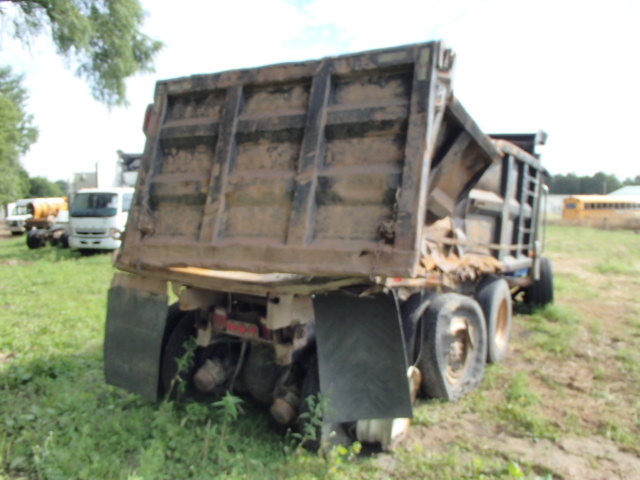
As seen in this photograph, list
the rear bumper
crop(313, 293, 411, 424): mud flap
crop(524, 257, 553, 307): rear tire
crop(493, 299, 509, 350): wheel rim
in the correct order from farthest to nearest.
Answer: the rear bumper
crop(524, 257, 553, 307): rear tire
crop(493, 299, 509, 350): wheel rim
crop(313, 293, 411, 424): mud flap

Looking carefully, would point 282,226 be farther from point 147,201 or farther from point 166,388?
point 166,388

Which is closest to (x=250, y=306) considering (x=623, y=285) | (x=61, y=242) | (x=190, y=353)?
(x=190, y=353)

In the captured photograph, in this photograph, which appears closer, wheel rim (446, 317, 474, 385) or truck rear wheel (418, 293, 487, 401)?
truck rear wheel (418, 293, 487, 401)

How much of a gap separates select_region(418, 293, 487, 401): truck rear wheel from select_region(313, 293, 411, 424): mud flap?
90 cm

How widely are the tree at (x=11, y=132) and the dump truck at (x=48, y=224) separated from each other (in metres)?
3.12

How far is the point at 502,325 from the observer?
20.2 ft

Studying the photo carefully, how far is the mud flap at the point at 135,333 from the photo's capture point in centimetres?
384

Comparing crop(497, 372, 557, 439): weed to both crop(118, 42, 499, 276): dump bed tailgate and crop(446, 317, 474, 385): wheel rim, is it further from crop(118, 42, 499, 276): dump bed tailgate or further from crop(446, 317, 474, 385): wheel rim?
crop(118, 42, 499, 276): dump bed tailgate

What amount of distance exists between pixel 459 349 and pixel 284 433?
6.15ft

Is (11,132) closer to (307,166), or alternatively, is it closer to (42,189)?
(307,166)

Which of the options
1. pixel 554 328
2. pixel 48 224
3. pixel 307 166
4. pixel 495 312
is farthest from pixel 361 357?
pixel 48 224

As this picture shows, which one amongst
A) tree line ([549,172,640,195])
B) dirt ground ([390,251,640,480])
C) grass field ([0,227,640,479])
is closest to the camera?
grass field ([0,227,640,479])

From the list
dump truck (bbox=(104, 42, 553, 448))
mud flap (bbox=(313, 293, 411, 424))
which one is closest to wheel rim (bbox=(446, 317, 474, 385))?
dump truck (bbox=(104, 42, 553, 448))

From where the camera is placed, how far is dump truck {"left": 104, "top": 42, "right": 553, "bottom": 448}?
2.97 metres
